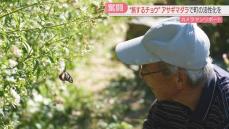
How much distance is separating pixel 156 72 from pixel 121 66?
4806 millimetres

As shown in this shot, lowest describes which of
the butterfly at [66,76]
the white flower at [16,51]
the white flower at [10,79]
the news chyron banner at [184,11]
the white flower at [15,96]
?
the butterfly at [66,76]

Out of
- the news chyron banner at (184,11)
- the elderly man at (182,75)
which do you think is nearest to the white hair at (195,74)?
the elderly man at (182,75)

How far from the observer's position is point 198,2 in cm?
303

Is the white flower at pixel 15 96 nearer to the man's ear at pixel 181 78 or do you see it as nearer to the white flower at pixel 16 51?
the white flower at pixel 16 51

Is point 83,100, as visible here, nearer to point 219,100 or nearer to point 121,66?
point 121,66

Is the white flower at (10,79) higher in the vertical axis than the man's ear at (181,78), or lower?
lower

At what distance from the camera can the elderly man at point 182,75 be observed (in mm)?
2762

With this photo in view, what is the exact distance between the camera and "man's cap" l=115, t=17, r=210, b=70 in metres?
2.75

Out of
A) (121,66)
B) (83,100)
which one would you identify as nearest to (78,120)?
(83,100)

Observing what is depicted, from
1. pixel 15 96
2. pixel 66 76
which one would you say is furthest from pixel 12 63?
pixel 66 76

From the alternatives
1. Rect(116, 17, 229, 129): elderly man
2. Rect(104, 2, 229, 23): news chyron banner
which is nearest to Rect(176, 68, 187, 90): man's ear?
Rect(116, 17, 229, 129): elderly man

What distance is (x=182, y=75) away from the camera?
277 cm

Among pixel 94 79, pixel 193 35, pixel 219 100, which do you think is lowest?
pixel 94 79

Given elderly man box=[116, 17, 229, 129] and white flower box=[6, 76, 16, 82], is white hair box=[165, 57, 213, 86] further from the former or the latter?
white flower box=[6, 76, 16, 82]
